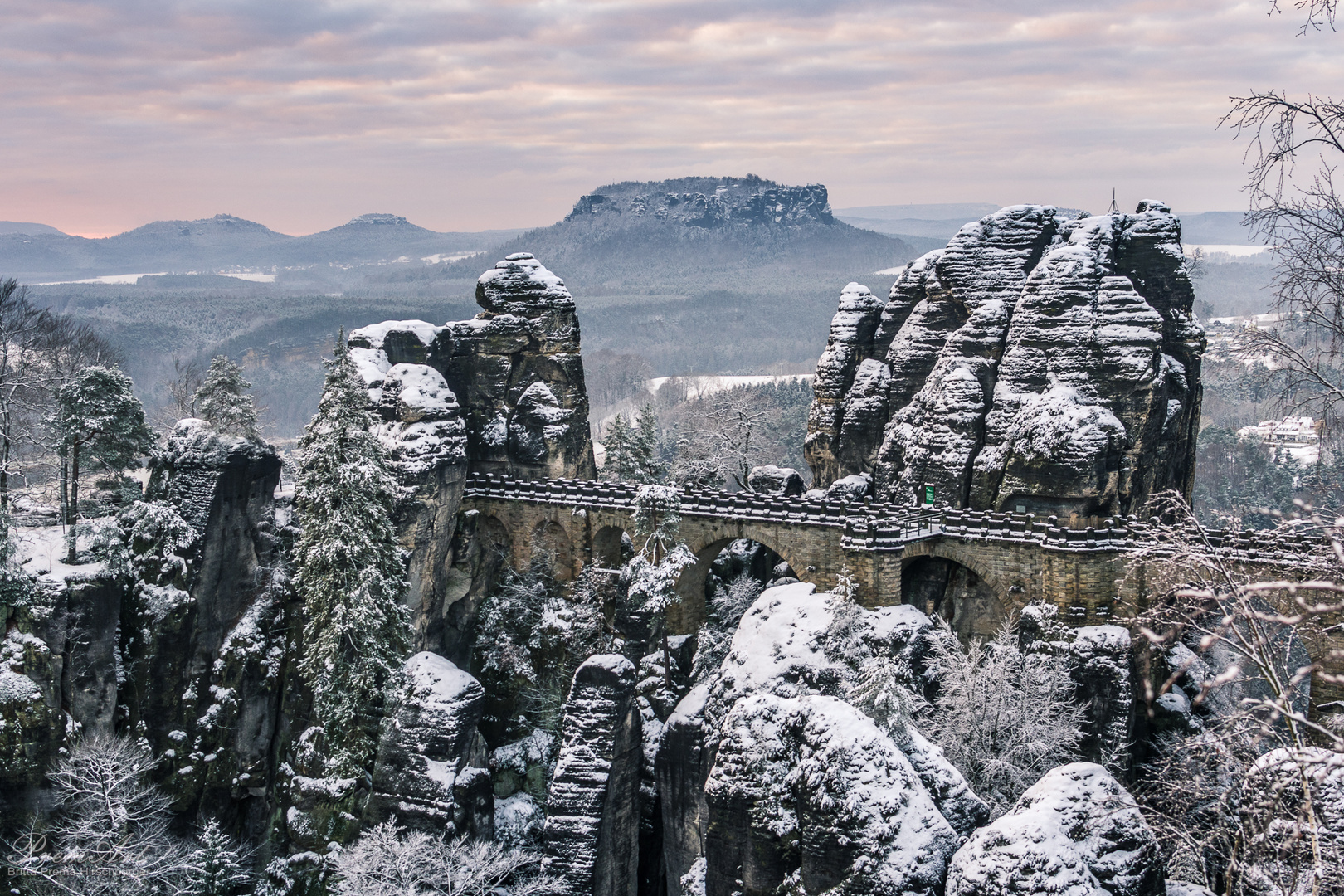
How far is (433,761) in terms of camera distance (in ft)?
139

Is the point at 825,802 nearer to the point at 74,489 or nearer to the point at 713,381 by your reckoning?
the point at 74,489

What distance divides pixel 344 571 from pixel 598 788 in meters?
13.3

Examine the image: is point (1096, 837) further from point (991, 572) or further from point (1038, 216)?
point (1038, 216)

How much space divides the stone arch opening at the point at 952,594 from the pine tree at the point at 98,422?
35549 millimetres

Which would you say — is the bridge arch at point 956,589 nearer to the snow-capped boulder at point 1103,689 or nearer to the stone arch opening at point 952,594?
the stone arch opening at point 952,594

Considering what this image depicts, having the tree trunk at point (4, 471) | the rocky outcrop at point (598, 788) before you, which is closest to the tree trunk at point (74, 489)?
the tree trunk at point (4, 471)

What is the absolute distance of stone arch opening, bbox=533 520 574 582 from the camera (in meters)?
52.7

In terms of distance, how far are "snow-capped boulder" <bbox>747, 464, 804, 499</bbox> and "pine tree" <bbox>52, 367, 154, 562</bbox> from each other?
98.6ft

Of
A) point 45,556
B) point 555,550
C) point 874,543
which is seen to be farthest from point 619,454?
point 45,556

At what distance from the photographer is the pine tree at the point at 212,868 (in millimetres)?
41531

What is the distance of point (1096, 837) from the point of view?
2100 cm

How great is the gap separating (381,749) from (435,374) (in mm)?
18671

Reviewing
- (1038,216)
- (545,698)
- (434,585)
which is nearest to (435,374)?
(434,585)

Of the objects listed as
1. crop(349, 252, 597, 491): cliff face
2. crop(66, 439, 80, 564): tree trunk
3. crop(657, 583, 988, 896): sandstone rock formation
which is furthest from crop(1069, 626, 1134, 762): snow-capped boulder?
crop(66, 439, 80, 564): tree trunk
